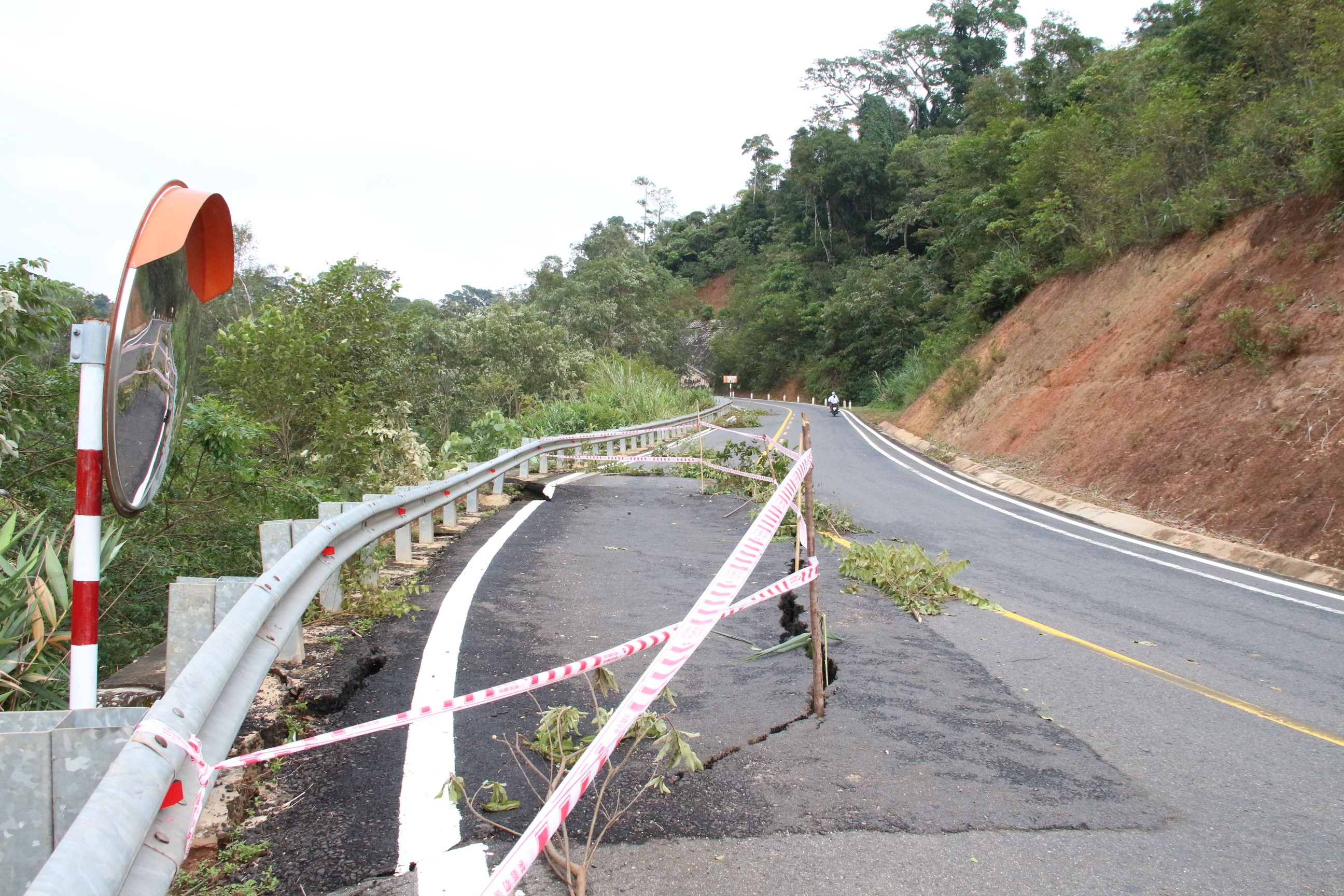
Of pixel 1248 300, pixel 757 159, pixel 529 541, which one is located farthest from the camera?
pixel 757 159

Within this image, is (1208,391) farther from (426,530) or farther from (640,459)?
(426,530)

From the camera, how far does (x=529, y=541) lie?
8.48 metres

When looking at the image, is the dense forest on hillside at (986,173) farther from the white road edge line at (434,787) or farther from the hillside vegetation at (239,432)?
the white road edge line at (434,787)

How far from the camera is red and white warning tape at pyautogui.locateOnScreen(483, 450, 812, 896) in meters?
1.95

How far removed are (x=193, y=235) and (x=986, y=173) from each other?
4103 cm

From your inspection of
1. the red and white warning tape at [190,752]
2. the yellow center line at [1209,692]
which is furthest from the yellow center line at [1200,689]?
the red and white warning tape at [190,752]

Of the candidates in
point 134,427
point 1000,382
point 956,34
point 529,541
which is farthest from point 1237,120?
point 956,34

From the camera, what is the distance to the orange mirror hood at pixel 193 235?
247cm

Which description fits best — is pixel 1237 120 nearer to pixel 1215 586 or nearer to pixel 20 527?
pixel 1215 586

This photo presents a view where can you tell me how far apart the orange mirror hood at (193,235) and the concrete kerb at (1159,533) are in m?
11.8

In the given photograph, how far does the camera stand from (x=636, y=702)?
8.84 ft

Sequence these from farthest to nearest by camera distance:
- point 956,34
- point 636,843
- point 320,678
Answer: point 956,34 < point 320,678 < point 636,843

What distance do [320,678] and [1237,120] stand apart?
24.2 m

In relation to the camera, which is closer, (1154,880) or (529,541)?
(1154,880)
